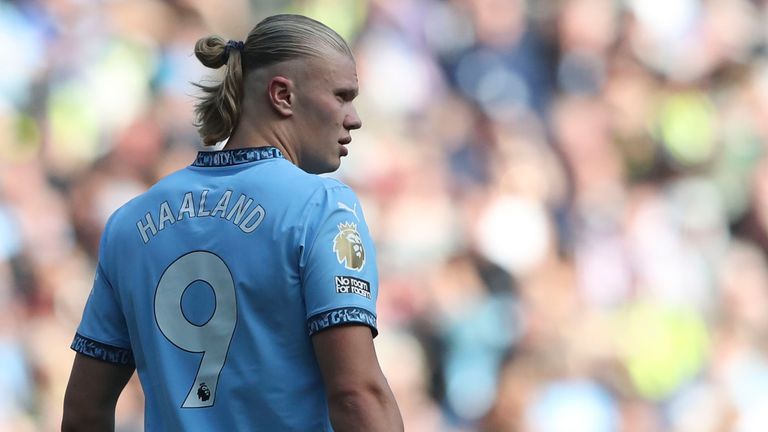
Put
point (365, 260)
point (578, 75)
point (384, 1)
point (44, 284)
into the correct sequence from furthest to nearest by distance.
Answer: point (578, 75), point (384, 1), point (44, 284), point (365, 260)

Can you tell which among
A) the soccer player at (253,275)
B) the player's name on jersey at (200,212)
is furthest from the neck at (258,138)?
the player's name on jersey at (200,212)

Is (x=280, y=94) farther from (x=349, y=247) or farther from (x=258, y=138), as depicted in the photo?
(x=349, y=247)

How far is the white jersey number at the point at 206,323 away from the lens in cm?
177

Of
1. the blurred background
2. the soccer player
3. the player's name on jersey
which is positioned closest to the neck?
the soccer player

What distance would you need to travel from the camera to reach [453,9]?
20.9ft

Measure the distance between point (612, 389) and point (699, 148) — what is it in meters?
1.67

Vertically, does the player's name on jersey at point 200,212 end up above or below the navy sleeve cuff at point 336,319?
above

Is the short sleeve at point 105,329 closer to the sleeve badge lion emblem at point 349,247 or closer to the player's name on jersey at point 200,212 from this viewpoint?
the player's name on jersey at point 200,212

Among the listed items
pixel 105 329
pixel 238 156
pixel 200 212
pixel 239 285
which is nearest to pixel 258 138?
pixel 238 156

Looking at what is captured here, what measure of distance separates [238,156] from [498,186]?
4259 millimetres

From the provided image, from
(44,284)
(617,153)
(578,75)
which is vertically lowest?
(44,284)

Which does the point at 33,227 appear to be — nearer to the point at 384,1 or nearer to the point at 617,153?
the point at 384,1

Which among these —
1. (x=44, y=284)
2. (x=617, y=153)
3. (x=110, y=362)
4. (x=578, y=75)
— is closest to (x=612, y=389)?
(x=617, y=153)

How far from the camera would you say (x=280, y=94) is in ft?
6.20
